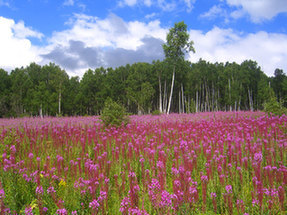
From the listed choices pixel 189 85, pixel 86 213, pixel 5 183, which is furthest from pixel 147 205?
pixel 189 85

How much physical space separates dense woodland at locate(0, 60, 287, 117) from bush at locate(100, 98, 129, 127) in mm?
29450

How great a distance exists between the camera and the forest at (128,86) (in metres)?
41.9

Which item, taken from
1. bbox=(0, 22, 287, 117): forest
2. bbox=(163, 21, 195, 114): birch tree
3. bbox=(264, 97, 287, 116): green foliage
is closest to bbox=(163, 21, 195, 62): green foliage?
bbox=(163, 21, 195, 114): birch tree

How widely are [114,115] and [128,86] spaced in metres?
38.1

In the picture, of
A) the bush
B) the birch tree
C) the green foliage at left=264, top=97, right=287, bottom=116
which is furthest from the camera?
the birch tree

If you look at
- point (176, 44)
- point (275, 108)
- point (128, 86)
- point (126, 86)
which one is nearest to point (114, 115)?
point (275, 108)

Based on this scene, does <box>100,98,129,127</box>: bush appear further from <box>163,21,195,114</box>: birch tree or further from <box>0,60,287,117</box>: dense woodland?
<box>0,60,287,117</box>: dense woodland

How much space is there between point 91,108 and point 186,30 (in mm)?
37973

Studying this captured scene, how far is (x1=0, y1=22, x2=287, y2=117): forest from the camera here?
4194 centimetres

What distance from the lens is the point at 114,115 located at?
10055 mm

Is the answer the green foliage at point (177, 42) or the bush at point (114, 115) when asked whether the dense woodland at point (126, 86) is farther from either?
the bush at point (114, 115)

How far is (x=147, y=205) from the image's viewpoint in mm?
2818

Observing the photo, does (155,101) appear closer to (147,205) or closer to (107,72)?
(107,72)

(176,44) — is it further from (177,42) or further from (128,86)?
(128,86)
